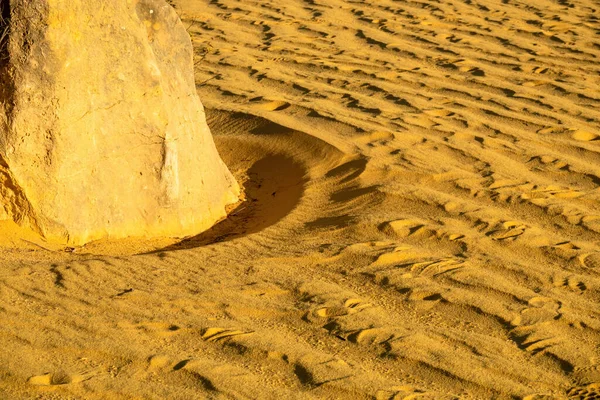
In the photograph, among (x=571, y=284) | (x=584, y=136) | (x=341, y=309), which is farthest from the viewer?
(x=584, y=136)

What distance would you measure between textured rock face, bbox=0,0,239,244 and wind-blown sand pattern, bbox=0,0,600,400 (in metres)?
0.17

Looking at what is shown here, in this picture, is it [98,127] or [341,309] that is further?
[98,127]

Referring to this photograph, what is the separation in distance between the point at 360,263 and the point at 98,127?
4.61ft

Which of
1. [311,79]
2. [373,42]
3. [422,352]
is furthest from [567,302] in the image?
[373,42]

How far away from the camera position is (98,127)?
410 centimetres

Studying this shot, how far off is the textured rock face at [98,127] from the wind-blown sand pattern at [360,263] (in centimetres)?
17

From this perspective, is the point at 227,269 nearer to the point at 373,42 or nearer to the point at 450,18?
the point at 373,42

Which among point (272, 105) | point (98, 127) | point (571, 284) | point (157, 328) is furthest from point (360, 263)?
point (272, 105)

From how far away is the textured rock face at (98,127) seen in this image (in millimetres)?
3938

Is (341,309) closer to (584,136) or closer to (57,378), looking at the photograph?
(57,378)

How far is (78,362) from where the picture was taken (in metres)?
2.99

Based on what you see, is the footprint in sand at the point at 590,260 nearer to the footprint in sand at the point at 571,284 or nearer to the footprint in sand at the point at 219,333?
the footprint in sand at the point at 571,284

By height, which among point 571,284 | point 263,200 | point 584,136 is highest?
point 584,136

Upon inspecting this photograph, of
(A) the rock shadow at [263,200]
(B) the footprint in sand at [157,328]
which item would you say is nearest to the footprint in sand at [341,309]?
(B) the footprint in sand at [157,328]
